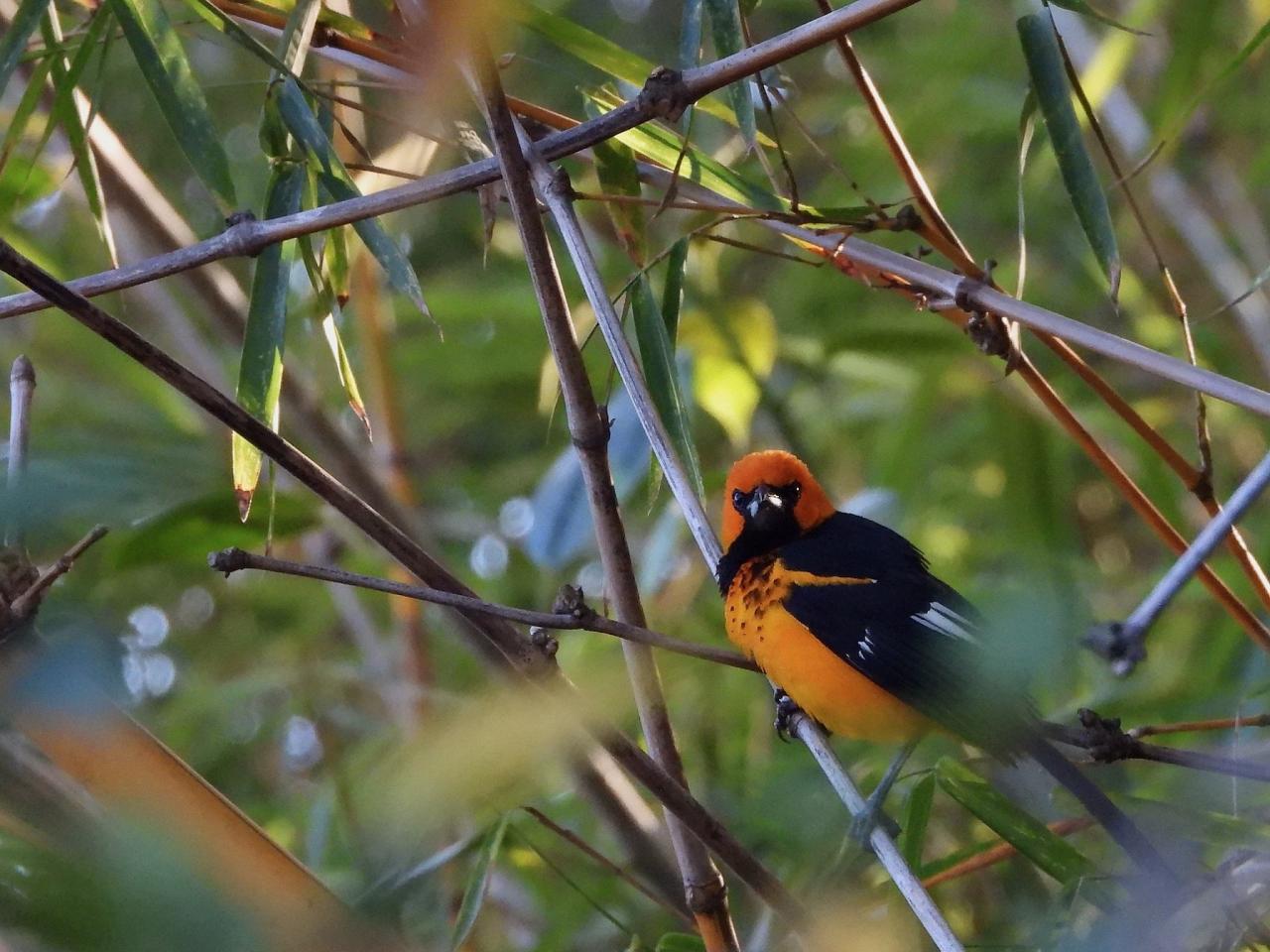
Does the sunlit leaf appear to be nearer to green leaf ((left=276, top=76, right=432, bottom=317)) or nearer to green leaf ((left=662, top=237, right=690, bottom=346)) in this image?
green leaf ((left=662, top=237, right=690, bottom=346))

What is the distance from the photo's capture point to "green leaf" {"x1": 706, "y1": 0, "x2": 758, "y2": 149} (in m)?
1.67

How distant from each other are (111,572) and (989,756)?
4.58 ft

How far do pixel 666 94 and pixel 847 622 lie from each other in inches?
40.0

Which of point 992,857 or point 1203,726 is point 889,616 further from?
point 1203,726

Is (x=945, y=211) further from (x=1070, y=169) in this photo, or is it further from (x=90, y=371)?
(x=90, y=371)

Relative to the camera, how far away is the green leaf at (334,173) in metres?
1.57

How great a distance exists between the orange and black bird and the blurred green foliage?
11 centimetres

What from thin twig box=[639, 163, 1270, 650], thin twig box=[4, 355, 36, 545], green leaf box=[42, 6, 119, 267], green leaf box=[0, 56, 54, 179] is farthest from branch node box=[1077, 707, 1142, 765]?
green leaf box=[0, 56, 54, 179]

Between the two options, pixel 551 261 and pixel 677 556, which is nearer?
pixel 551 261

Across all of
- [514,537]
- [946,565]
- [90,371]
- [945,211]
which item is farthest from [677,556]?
[90,371]

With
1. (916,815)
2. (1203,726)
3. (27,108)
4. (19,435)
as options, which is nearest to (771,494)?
(916,815)

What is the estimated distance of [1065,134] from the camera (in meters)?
1.66

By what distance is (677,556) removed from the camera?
11.1 feet


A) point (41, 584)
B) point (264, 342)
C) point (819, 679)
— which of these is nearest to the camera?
→ point (41, 584)
